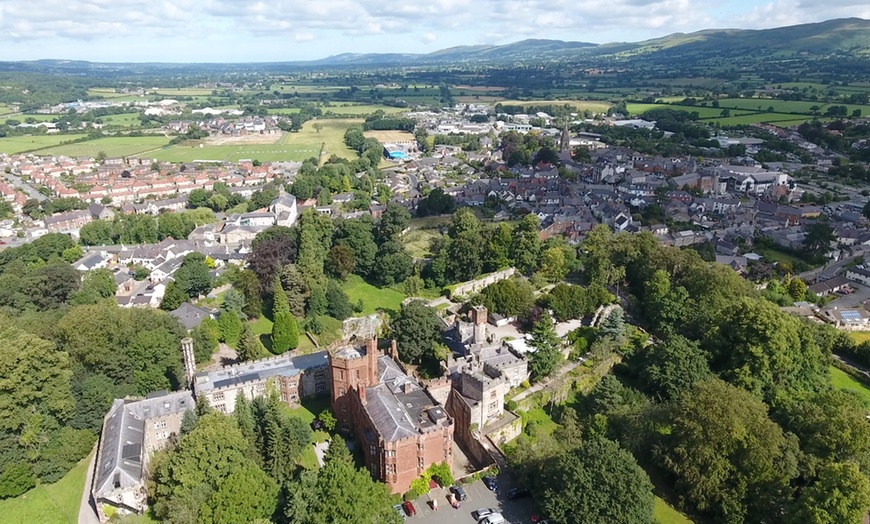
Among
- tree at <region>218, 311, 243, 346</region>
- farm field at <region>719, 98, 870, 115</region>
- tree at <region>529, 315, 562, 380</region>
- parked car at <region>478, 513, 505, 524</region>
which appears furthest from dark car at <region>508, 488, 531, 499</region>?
farm field at <region>719, 98, 870, 115</region>

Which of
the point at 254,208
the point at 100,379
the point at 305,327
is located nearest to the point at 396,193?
the point at 254,208

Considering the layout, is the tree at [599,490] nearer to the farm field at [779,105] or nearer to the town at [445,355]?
the town at [445,355]

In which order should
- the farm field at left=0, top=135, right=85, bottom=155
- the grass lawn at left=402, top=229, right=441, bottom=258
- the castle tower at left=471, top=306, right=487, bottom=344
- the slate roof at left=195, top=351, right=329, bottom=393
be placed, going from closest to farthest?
the slate roof at left=195, top=351, right=329, bottom=393
the castle tower at left=471, top=306, right=487, bottom=344
the grass lawn at left=402, top=229, right=441, bottom=258
the farm field at left=0, top=135, right=85, bottom=155

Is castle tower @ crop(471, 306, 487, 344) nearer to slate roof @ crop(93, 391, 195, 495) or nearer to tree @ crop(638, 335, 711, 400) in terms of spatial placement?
tree @ crop(638, 335, 711, 400)

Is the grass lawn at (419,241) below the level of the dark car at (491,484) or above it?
above

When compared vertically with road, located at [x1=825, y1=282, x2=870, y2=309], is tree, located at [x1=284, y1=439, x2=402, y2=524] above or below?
above

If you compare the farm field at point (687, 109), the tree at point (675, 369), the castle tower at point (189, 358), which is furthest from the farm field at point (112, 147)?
the tree at point (675, 369)
